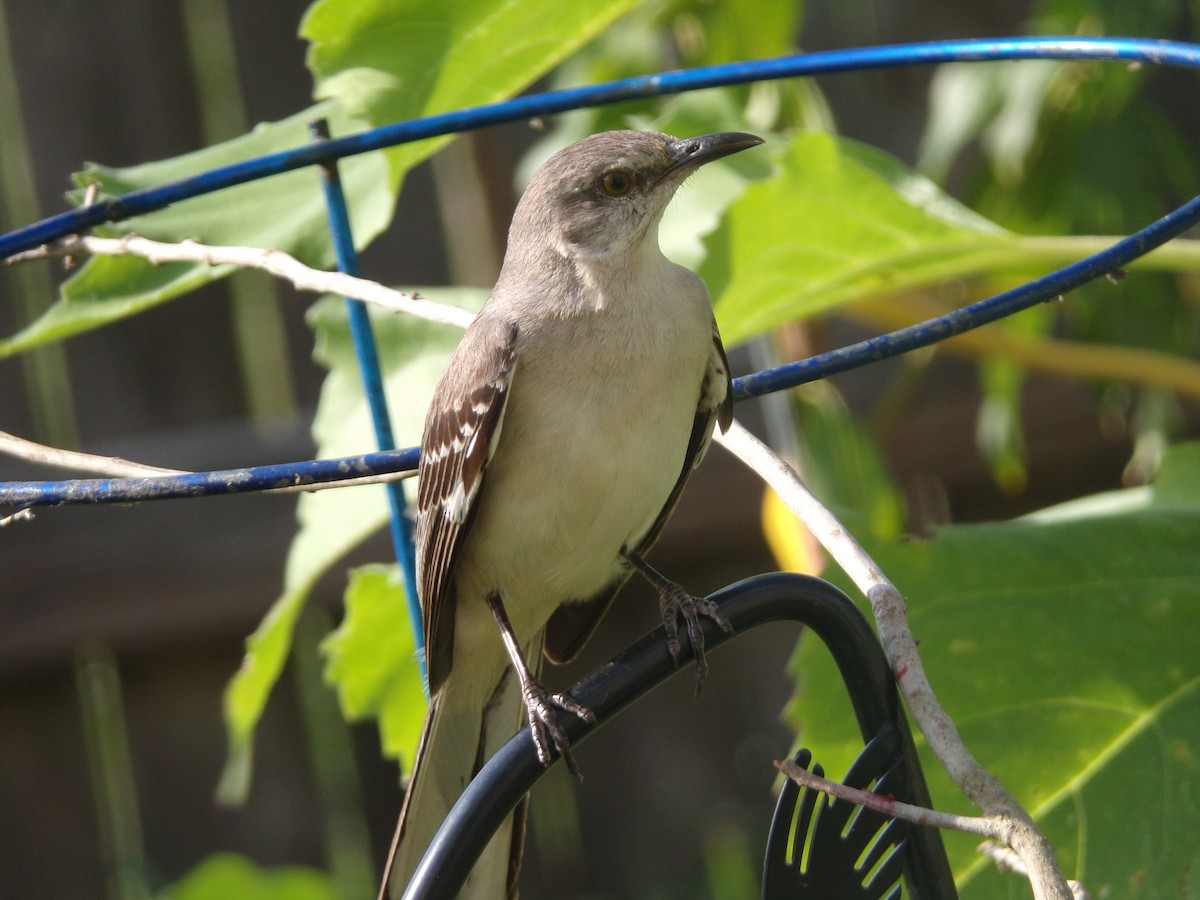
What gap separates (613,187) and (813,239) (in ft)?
1.28

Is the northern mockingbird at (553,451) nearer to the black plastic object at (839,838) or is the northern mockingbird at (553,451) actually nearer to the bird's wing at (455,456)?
the bird's wing at (455,456)

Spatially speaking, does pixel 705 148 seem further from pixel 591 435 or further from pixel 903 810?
pixel 903 810

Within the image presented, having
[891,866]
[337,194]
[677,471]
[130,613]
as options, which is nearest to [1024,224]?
[677,471]

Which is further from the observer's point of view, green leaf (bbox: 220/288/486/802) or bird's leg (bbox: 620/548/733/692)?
green leaf (bbox: 220/288/486/802)

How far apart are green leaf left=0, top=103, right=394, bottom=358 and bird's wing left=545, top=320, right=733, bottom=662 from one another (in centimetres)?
58

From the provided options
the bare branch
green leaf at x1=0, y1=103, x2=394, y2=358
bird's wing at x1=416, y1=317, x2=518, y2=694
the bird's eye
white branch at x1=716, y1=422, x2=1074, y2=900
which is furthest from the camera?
the bird's eye

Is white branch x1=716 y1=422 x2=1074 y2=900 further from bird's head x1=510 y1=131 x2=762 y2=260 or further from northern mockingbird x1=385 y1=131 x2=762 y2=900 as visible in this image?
bird's head x1=510 y1=131 x2=762 y2=260

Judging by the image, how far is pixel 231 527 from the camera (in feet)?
15.9

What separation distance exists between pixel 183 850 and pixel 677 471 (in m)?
4.23

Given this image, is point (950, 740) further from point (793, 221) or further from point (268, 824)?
point (268, 824)

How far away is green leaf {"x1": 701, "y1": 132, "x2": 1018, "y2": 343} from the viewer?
2.33 m

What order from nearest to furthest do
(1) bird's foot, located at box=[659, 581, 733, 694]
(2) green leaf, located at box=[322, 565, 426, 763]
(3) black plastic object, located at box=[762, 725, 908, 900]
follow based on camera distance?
(3) black plastic object, located at box=[762, 725, 908, 900] → (1) bird's foot, located at box=[659, 581, 733, 694] → (2) green leaf, located at box=[322, 565, 426, 763]

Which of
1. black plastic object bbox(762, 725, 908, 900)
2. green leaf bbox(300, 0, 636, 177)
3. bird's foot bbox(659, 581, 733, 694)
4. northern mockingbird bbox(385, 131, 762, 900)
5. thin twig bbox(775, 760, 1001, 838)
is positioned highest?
green leaf bbox(300, 0, 636, 177)

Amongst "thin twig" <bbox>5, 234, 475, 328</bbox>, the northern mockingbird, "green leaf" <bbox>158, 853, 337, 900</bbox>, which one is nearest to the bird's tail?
the northern mockingbird
